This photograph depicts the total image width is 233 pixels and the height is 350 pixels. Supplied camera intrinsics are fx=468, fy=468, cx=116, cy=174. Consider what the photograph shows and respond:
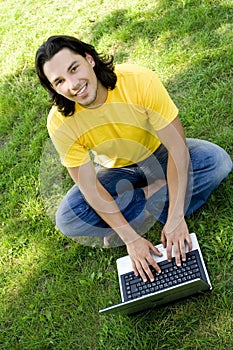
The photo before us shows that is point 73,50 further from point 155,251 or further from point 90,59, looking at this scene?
point 155,251

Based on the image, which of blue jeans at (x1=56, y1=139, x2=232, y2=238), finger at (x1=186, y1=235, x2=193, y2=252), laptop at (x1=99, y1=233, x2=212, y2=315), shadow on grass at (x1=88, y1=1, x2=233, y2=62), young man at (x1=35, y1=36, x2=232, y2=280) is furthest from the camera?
shadow on grass at (x1=88, y1=1, x2=233, y2=62)

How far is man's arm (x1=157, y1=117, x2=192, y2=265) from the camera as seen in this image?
213cm

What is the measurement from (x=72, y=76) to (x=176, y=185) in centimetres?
70

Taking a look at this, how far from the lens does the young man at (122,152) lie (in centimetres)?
205

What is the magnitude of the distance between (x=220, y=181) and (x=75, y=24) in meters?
2.44

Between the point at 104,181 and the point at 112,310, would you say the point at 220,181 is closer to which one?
the point at 104,181

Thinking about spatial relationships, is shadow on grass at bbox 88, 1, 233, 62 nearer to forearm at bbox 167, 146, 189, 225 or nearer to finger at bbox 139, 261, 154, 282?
forearm at bbox 167, 146, 189, 225

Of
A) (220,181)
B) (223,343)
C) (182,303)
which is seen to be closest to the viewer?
(223,343)

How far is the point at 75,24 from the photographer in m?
4.16

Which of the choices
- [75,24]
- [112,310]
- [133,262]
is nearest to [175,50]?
[75,24]

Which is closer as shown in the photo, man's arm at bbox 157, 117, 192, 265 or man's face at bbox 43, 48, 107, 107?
man's face at bbox 43, 48, 107, 107

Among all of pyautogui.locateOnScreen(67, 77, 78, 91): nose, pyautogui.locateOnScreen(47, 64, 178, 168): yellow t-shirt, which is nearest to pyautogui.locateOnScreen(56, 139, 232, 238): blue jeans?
pyautogui.locateOnScreen(47, 64, 178, 168): yellow t-shirt

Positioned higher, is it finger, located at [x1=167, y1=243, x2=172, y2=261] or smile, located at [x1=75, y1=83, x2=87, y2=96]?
smile, located at [x1=75, y1=83, x2=87, y2=96]

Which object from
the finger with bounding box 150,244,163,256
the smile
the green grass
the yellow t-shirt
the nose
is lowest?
the green grass
